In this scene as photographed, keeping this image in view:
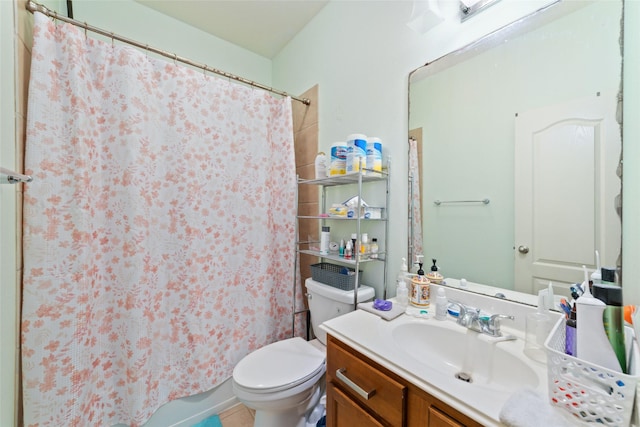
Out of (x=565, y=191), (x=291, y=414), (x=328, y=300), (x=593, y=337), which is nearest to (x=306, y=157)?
(x=328, y=300)

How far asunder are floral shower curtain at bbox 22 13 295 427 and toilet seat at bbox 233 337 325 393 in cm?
38

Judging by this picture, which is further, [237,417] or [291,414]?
[237,417]

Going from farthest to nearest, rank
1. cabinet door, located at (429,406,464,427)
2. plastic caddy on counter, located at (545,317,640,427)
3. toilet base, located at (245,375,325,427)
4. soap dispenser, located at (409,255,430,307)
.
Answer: toilet base, located at (245,375,325,427) < soap dispenser, located at (409,255,430,307) < cabinet door, located at (429,406,464,427) < plastic caddy on counter, located at (545,317,640,427)

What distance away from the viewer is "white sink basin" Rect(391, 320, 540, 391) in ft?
2.33

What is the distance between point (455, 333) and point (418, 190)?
0.61 meters

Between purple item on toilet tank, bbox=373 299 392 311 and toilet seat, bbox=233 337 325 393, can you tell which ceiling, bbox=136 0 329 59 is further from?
toilet seat, bbox=233 337 325 393

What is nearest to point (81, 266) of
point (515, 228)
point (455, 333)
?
point (455, 333)

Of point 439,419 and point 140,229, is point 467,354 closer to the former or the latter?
point 439,419

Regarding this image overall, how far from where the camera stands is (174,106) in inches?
55.2

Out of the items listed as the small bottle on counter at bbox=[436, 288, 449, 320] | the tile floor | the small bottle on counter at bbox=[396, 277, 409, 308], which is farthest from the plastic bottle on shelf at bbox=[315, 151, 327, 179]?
the tile floor

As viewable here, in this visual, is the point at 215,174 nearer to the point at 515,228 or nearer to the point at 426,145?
the point at 426,145

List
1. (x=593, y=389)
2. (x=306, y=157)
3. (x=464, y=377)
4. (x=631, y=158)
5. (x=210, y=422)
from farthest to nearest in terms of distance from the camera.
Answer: (x=306, y=157) → (x=210, y=422) → (x=464, y=377) → (x=631, y=158) → (x=593, y=389)

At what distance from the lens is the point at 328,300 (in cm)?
137

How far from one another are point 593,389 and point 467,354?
0.39 metres
